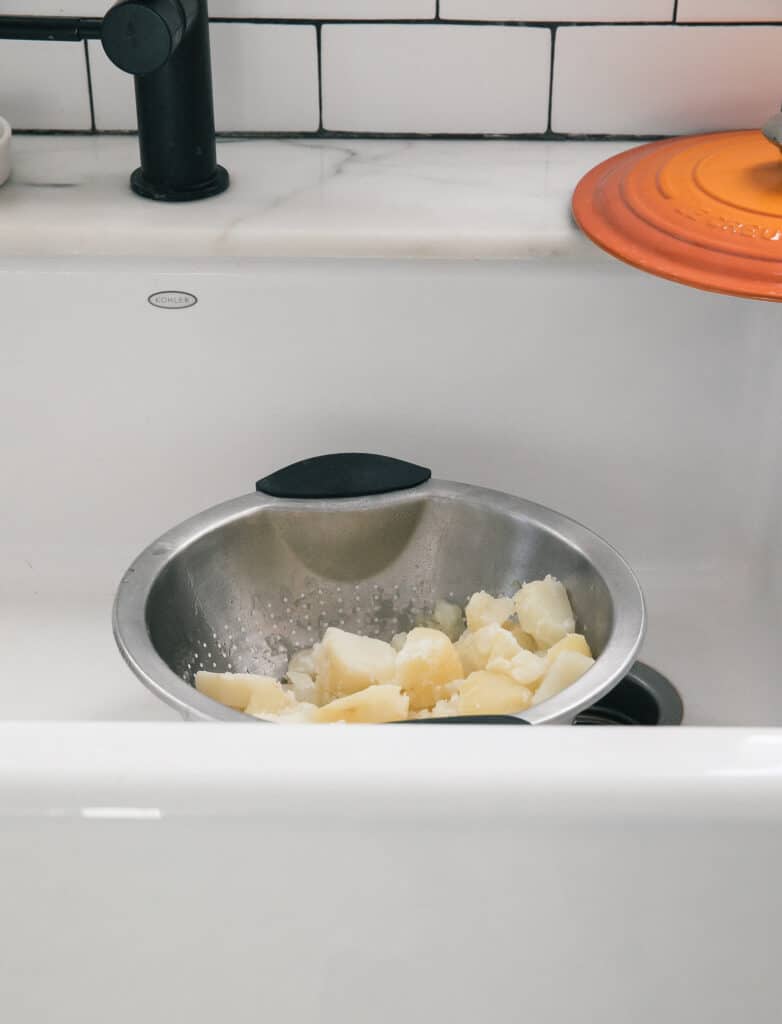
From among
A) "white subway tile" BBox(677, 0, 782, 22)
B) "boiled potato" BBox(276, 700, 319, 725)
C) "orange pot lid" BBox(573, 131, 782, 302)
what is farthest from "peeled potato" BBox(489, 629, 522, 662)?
"white subway tile" BBox(677, 0, 782, 22)

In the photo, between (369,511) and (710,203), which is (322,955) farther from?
(710,203)

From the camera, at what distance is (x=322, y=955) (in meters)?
0.41

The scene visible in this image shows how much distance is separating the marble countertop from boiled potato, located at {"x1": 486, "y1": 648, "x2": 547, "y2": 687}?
0.87 ft

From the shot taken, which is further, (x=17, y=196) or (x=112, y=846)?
(x=17, y=196)

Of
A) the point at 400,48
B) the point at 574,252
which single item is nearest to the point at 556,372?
the point at 574,252

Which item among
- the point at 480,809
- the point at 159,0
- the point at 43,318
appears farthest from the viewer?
the point at 43,318

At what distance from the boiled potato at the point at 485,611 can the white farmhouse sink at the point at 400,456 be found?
0.13 metres

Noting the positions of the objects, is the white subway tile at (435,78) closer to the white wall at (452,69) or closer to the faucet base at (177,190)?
the white wall at (452,69)

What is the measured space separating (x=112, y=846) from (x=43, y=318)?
1.65ft

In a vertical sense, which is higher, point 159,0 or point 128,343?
point 159,0

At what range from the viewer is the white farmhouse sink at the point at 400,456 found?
406 mm

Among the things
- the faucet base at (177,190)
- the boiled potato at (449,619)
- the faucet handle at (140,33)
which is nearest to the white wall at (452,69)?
the faucet base at (177,190)

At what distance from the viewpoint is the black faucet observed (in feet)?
2.18

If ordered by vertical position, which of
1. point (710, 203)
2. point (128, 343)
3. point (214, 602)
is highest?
point (710, 203)
